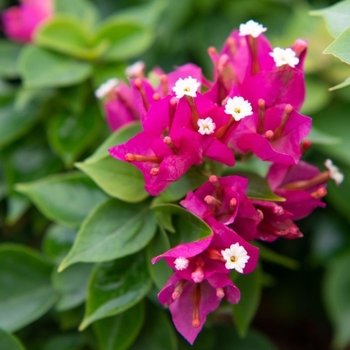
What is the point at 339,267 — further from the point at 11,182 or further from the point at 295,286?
the point at 11,182

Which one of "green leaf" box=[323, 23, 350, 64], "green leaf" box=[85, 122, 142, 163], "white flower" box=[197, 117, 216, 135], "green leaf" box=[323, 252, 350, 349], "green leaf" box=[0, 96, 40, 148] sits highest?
"green leaf" box=[323, 23, 350, 64]

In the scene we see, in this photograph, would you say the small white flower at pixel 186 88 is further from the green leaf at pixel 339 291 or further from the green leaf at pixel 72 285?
the green leaf at pixel 339 291

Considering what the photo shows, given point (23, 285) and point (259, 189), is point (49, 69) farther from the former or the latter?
point (259, 189)

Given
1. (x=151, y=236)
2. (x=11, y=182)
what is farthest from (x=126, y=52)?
(x=151, y=236)

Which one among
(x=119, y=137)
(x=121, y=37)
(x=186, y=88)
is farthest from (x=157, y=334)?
(x=121, y=37)

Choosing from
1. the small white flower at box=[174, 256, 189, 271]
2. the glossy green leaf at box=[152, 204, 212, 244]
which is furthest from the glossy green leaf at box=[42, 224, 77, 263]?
the small white flower at box=[174, 256, 189, 271]

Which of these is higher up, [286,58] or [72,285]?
[286,58]

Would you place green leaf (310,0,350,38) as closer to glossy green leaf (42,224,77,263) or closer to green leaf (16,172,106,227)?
green leaf (16,172,106,227)
